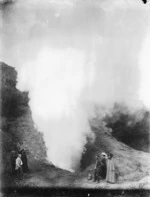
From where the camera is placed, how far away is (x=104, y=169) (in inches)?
385

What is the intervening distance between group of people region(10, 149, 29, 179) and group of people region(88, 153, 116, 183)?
6.36 feet

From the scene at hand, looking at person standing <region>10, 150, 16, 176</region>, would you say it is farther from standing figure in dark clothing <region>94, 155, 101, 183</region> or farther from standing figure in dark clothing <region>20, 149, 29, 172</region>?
standing figure in dark clothing <region>94, 155, 101, 183</region>

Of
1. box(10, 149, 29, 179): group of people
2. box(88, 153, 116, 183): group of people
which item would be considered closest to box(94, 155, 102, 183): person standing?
box(88, 153, 116, 183): group of people

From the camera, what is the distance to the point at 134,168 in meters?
9.79

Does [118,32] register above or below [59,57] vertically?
above

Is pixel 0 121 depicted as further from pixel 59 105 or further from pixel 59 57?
pixel 59 57

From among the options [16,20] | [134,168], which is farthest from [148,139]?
[16,20]

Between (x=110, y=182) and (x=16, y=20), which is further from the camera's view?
(x=16, y=20)

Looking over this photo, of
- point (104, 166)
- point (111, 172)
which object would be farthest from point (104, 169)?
point (111, 172)

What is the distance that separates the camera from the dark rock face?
33.0 feet

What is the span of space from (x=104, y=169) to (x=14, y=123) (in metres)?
2.98

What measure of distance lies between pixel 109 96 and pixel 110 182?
2487 mm

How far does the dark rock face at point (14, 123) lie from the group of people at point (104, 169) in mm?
1585

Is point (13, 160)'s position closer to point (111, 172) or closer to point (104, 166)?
point (104, 166)
